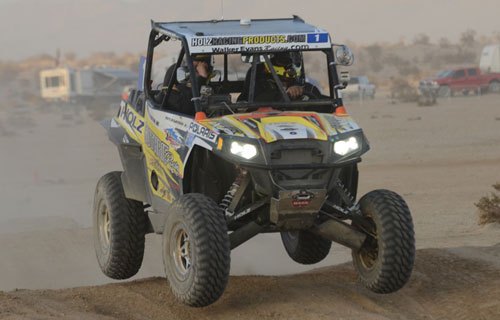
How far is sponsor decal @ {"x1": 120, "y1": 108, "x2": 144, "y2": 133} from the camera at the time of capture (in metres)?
9.86

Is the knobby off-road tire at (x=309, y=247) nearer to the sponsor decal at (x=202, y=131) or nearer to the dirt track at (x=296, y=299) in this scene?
the dirt track at (x=296, y=299)

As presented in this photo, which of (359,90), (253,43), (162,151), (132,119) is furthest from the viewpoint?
(359,90)

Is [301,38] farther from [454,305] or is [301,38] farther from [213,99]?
[454,305]

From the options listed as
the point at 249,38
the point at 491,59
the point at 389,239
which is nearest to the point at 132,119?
the point at 249,38

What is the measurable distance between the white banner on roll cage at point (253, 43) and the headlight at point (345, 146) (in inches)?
43.5

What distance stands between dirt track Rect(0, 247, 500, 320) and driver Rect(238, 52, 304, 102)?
1.57 m

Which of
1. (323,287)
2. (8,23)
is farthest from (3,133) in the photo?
(8,23)

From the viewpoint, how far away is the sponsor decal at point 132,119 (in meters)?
9.86

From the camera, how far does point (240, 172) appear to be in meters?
8.66

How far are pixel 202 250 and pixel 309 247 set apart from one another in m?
2.79

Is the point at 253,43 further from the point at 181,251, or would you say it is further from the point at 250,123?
the point at 181,251

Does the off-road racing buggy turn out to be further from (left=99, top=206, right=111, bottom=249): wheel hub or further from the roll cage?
(left=99, top=206, right=111, bottom=249): wheel hub

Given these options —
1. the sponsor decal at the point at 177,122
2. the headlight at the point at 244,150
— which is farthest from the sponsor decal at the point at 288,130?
the sponsor decal at the point at 177,122

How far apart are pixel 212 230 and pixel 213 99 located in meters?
1.34
